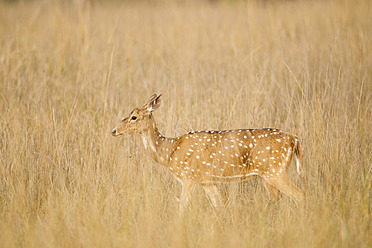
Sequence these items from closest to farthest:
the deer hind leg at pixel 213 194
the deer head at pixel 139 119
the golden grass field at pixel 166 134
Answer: the golden grass field at pixel 166 134
the deer hind leg at pixel 213 194
the deer head at pixel 139 119

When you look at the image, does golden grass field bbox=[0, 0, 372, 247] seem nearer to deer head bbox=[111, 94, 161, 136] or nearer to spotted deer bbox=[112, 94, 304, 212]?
spotted deer bbox=[112, 94, 304, 212]

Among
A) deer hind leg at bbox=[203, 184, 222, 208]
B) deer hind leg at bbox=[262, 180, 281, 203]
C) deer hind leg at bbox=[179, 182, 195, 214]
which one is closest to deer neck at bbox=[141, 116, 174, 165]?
deer hind leg at bbox=[179, 182, 195, 214]

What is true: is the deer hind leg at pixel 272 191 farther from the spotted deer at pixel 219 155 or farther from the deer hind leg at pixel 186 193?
the deer hind leg at pixel 186 193

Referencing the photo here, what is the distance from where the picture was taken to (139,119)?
13.6 feet

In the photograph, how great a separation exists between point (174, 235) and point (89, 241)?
1.78 feet

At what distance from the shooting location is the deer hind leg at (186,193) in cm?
372

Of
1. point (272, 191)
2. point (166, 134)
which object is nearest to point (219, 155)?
point (272, 191)

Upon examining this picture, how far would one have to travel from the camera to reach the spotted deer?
12.5 feet

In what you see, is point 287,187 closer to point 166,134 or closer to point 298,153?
point 298,153

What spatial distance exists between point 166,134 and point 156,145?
0.63 meters

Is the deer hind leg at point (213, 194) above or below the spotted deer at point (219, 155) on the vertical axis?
below

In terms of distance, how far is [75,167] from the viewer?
14.1ft

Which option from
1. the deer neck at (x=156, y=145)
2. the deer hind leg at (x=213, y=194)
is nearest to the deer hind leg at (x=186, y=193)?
the deer hind leg at (x=213, y=194)

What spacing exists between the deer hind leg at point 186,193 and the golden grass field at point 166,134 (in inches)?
2.9
